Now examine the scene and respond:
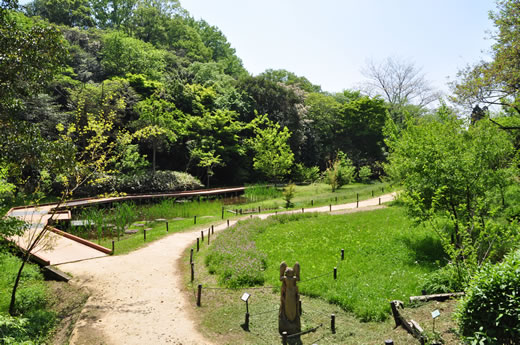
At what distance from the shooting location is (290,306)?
26.6 feet

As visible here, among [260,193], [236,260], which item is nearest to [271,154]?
[260,193]

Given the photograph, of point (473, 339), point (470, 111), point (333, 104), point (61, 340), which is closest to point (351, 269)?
point (473, 339)

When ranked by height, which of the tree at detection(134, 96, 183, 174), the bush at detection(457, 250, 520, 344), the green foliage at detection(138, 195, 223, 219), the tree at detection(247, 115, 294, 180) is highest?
the tree at detection(134, 96, 183, 174)

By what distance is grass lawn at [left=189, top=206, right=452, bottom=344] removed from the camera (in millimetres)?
8469

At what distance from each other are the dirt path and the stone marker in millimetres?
1889

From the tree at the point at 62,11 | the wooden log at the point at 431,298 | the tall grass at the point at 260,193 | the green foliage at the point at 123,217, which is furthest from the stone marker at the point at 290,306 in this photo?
the tree at the point at 62,11

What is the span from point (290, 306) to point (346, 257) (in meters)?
5.42

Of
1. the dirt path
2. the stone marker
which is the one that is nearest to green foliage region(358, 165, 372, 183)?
the dirt path

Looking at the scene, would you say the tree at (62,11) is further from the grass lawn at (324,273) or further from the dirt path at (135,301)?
the grass lawn at (324,273)

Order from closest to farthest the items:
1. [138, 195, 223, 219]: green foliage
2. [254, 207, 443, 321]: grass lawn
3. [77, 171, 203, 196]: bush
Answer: [254, 207, 443, 321]: grass lawn < [138, 195, 223, 219]: green foliage < [77, 171, 203, 196]: bush

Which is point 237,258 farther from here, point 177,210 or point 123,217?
point 177,210

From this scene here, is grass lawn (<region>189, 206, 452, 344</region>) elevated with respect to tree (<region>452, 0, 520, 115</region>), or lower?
lower

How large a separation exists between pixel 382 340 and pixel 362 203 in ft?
64.4

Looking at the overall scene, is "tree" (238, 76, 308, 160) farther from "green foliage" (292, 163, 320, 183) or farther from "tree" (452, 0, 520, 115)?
"tree" (452, 0, 520, 115)
